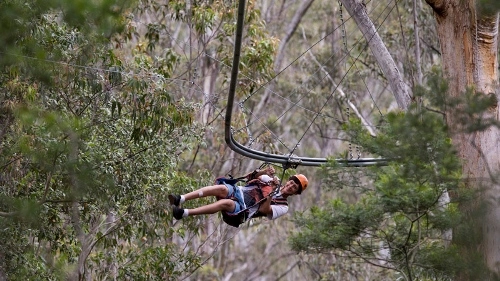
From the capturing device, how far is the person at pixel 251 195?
697cm

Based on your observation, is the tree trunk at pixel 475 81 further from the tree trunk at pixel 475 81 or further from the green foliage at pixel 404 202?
the green foliage at pixel 404 202

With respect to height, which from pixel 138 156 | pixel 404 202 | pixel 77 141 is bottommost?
pixel 138 156

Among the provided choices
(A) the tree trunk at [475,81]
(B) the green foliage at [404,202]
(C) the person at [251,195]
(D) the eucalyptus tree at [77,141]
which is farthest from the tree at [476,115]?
(D) the eucalyptus tree at [77,141]

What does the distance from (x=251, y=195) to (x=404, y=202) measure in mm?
1556

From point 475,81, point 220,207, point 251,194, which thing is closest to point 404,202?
point 475,81

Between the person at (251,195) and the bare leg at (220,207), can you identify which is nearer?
the bare leg at (220,207)

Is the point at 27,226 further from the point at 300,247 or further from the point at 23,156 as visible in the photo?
the point at 300,247

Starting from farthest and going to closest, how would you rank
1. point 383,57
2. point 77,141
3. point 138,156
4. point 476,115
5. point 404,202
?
1. point 138,156
2. point 383,57
3. point 404,202
4. point 77,141
5. point 476,115

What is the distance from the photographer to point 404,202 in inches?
317

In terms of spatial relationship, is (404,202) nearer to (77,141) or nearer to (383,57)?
(383,57)

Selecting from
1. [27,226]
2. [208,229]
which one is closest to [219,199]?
[27,226]

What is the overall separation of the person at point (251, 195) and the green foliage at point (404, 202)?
0.55 metres

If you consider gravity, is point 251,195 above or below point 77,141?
below

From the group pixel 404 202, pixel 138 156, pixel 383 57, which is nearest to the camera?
pixel 404 202
